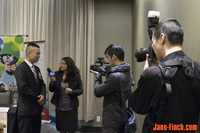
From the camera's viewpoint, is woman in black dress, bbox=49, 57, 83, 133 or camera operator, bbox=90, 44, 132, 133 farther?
woman in black dress, bbox=49, 57, 83, 133

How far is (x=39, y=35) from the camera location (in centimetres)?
371

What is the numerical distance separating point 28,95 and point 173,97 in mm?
1719

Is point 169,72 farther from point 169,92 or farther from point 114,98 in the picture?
point 114,98

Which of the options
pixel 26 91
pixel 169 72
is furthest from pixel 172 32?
pixel 26 91

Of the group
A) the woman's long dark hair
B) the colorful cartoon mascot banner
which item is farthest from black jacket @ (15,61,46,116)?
the colorful cartoon mascot banner

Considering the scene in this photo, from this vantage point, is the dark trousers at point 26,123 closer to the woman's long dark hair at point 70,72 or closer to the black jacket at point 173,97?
the woman's long dark hair at point 70,72

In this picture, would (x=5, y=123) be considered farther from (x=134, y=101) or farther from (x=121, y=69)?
(x=134, y=101)

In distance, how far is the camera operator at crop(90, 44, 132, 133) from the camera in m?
1.52

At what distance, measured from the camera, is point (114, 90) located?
153 centimetres

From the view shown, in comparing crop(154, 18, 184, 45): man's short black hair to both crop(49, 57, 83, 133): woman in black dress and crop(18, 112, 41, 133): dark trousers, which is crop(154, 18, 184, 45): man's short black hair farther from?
crop(18, 112, 41, 133): dark trousers

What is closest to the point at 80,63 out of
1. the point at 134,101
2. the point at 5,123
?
the point at 5,123

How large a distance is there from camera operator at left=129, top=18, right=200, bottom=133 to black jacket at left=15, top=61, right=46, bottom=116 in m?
1.55

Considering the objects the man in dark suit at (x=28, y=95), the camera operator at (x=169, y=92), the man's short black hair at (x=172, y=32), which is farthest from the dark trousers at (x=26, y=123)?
the man's short black hair at (x=172, y=32)

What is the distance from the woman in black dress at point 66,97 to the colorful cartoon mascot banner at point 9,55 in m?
0.85
